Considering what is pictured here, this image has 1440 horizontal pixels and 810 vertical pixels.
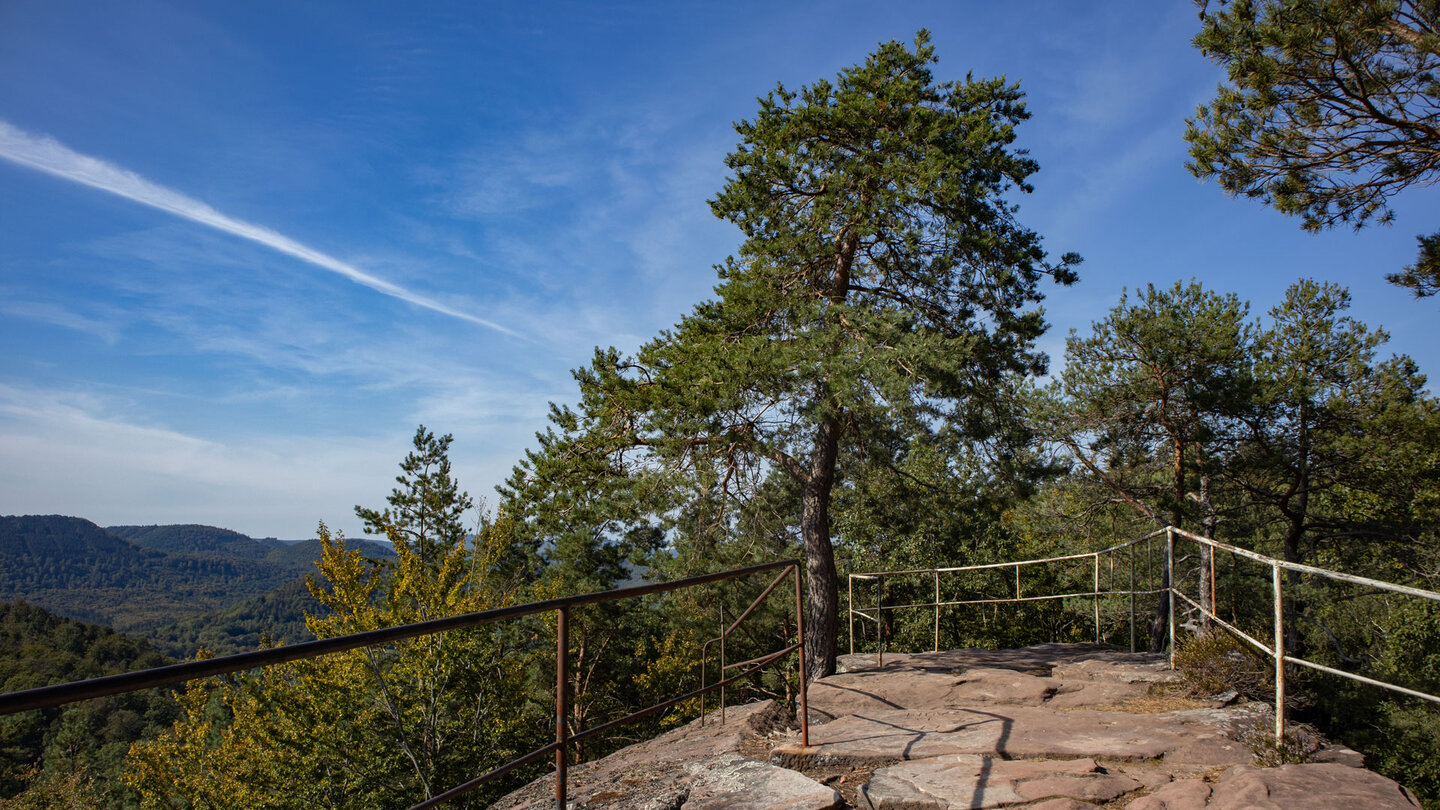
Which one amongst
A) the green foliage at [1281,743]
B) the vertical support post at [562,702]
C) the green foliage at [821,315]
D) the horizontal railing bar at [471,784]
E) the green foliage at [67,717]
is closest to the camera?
the horizontal railing bar at [471,784]

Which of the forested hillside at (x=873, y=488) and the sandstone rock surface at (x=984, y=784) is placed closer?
the sandstone rock surface at (x=984, y=784)

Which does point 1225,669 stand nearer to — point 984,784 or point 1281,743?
point 1281,743

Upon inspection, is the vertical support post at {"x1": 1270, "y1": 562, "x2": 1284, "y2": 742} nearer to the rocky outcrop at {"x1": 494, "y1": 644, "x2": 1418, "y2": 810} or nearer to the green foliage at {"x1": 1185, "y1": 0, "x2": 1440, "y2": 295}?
the rocky outcrop at {"x1": 494, "y1": 644, "x2": 1418, "y2": 810}

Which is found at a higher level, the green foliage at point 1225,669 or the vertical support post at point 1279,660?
the vertical support post at point 1279,660

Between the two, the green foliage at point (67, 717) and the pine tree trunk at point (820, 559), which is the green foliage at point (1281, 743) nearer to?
the pine tree trunk at point (820, 559)

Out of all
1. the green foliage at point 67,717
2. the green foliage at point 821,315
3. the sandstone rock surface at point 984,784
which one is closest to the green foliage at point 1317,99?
the green foliage at point 821,315

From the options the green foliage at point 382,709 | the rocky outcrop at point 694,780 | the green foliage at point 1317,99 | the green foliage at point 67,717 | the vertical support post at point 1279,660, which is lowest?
the green foliage at point 67,717

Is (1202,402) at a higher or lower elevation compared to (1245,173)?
lower

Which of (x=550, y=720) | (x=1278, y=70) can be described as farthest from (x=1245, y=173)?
(x=550, y=720)

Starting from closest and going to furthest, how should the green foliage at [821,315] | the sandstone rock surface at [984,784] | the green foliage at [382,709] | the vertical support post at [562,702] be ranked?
the vertical support post at [562,702] → the sandstone rock surface at [984,784] → the green foliage at [821,315] → the green foliage at [382,709]

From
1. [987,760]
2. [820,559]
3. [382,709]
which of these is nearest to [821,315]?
[820,559]

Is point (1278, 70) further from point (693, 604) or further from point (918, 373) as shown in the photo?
point (693, 604)

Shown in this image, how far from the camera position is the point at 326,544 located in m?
17.0

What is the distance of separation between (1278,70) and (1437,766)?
80.4 feet
